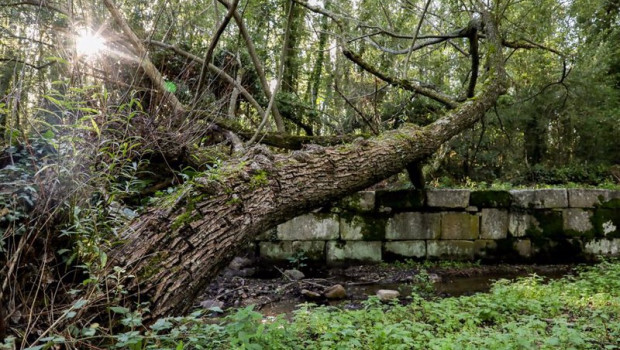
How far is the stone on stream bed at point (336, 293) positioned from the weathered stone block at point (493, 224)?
8.28 feet

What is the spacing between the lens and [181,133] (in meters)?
3.73

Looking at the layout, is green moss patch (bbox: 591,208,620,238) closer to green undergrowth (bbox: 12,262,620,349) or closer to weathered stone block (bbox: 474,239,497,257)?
weathered stone block (bbox: 474,239,497,257)

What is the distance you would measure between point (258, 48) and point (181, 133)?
4629mm

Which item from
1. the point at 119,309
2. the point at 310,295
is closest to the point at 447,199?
the point at 310,295

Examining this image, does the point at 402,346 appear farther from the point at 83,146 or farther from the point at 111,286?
the point at 83,146

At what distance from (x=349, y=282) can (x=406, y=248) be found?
4.19ft

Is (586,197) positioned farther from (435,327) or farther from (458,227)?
(435,327)

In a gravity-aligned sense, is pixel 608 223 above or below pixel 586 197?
below

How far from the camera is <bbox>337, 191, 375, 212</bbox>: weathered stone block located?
5.52 metres

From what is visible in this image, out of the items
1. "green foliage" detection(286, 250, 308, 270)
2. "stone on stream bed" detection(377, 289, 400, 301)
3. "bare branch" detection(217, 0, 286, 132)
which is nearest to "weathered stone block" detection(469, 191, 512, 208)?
"stone on stream bed" detection(377, 289, 400, 301)

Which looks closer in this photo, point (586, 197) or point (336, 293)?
point (336, 293)

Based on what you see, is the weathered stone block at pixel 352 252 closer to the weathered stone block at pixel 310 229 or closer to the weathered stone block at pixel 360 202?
the weathered stone block at pixel 310 229

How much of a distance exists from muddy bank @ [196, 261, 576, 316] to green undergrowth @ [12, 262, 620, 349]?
840 millimetres

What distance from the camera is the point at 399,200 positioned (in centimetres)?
555
